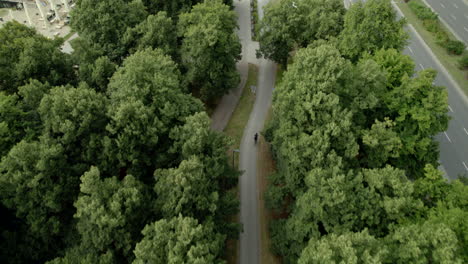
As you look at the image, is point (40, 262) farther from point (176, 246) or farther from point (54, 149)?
point (176, 246)

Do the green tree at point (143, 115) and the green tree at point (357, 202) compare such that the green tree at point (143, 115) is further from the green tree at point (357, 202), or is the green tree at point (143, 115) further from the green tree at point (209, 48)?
the green tree at point (357, 202)

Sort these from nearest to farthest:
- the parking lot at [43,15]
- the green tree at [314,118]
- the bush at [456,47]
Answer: the green tree at [314,118] → the bush at [456,47] → the parking lot at [43,15]

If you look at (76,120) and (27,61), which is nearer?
(76,120)

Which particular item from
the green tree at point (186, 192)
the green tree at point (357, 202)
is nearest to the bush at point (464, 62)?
the green tree at point (357, 202)

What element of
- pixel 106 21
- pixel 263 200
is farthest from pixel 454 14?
pixel 106 21

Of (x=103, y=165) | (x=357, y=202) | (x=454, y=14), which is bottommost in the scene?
(x=103, y=165)

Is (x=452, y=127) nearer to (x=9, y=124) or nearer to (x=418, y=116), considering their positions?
(x=418, y=116)

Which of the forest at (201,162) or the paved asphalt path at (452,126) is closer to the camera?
the forest at (201,162)
